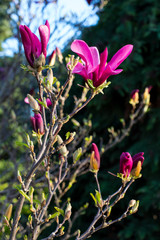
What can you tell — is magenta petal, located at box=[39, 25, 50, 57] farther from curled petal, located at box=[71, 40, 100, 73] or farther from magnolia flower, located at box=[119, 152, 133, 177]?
magnolia flower, located at box=[119, 152, 133, 177]

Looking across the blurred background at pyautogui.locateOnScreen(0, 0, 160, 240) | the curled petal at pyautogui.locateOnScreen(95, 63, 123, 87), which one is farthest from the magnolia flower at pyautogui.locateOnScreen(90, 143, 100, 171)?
the blurred background at pyautogui.locateOnScreen(0, 0, 160, 240)

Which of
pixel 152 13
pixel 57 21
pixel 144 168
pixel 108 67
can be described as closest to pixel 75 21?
pixel 57 21

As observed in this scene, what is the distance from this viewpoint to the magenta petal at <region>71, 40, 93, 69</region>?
63cm

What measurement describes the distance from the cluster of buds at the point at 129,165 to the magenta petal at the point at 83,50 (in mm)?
275

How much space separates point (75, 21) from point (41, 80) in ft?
6.37

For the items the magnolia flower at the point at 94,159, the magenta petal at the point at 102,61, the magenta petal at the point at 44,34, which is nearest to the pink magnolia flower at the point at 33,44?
the magenta petal at the point at 44,34

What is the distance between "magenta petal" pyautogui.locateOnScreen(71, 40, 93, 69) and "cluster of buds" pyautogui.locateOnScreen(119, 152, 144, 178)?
0.28 meters

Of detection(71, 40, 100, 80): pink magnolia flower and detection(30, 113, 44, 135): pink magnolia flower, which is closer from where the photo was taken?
detection(71, 40, 100, 80): pink magnolia flower

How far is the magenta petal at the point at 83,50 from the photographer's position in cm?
63

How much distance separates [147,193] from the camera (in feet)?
7.59

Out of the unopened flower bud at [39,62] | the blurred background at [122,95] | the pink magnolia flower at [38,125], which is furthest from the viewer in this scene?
the blurred background at [122,95]

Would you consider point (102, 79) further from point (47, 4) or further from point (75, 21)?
point (75, 21)

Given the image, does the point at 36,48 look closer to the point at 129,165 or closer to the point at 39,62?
the point at 39,62

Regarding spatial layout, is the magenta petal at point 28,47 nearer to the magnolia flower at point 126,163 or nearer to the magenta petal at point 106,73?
the magenta petal at point 106,73
